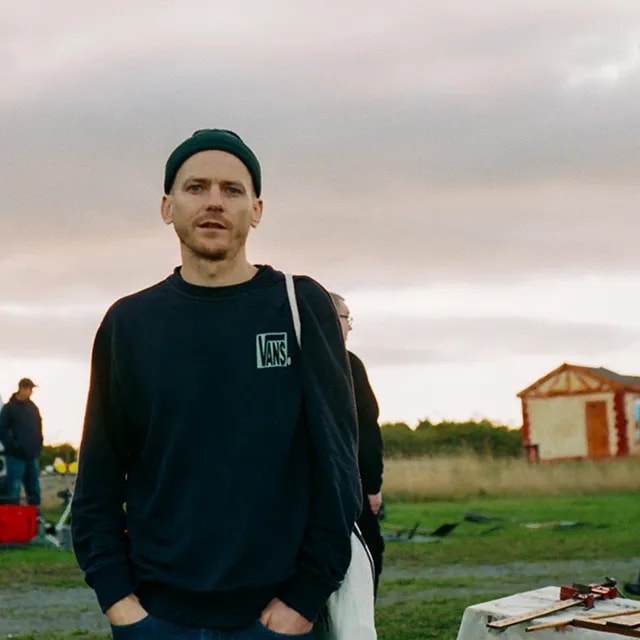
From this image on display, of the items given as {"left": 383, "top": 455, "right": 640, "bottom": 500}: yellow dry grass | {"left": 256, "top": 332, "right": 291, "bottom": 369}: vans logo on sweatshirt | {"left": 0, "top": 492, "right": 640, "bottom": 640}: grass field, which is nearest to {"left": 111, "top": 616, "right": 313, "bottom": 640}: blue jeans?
{"left": 256, "top": 332, "right": 291, "bottom": 369}: vans logo on sweatshirt

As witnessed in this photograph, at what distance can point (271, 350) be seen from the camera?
2.80 metres

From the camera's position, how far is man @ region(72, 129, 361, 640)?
2750 mm

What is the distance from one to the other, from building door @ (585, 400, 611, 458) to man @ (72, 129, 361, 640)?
4119 cm

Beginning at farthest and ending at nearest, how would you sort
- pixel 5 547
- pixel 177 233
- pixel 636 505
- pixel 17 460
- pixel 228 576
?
pixel 636 505 < pixel 17 460 < pixel 5 547 < pixel 177 233 < pixel 228 576

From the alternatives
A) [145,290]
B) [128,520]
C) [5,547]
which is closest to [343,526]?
[128,520]

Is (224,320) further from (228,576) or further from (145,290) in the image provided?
(228,576)

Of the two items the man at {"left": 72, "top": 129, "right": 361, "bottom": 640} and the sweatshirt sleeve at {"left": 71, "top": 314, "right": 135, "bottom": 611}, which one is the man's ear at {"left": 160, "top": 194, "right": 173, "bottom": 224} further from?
the sweatshirt sleeve at {"left": 71, "top": 314, "right": 135, "bottom": 611}

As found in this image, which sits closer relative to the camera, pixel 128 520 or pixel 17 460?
pixel 128 520

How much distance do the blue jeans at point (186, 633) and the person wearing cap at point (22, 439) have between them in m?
14.8

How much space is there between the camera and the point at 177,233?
2922mm

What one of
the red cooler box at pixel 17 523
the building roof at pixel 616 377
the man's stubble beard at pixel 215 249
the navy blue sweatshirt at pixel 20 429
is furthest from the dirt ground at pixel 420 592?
the building roof at pixel 616 377

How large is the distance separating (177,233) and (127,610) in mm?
829

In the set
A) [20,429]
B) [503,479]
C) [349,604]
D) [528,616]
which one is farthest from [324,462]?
[503,479]

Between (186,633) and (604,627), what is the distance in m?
2.46
